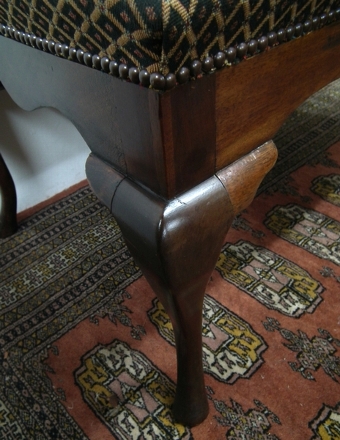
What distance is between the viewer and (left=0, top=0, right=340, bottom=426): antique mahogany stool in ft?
0.95

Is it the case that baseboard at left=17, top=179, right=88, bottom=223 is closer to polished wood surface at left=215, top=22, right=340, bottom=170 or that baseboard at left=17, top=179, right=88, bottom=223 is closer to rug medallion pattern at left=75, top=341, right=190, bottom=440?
rug medallion pattern at left=75, top=341, right=190, bottom=440

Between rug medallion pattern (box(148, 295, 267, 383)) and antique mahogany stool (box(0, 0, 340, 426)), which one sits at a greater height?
antique mahogany stool (box(0, 0, 340, 426))

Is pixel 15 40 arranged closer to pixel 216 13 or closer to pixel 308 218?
pixel 216 13

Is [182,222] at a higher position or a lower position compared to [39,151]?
lower

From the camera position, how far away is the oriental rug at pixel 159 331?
24.5 inches

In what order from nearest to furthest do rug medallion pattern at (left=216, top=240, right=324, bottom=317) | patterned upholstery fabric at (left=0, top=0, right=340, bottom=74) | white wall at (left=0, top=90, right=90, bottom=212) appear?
1. patterned upholstery fabric at (left=0, top=0, right=340, bottom=74)
2. rug medallion pattern at (left=216, top=240, right=324, bottom=317)
3. white wall at (left=0, top=90, right=90, bottom=212)

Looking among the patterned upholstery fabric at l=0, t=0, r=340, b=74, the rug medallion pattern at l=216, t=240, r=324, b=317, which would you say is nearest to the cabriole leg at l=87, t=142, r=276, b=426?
the patterned upholstery fabric at l=0, t=0, r=340, b=74

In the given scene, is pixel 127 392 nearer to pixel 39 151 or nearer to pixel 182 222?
pixel 182 222

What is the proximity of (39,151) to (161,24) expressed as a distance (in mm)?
890

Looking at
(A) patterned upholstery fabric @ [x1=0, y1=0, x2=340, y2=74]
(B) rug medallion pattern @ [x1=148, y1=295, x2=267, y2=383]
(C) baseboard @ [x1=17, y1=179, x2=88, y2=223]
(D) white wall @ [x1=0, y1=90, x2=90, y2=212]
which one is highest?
(D) white wall @ [x1=0, y1=90, x2=90, y2=212]

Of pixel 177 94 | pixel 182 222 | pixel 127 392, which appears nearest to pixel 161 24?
pixel 177 94

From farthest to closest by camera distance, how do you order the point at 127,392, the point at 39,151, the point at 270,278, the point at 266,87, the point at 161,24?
the point at 39,151 → the point at 270,278 → the point at 127,392 → the point at 266,87 → the point at 161,24

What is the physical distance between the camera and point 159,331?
2.46 feet

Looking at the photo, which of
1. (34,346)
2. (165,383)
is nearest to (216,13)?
(165,383)
